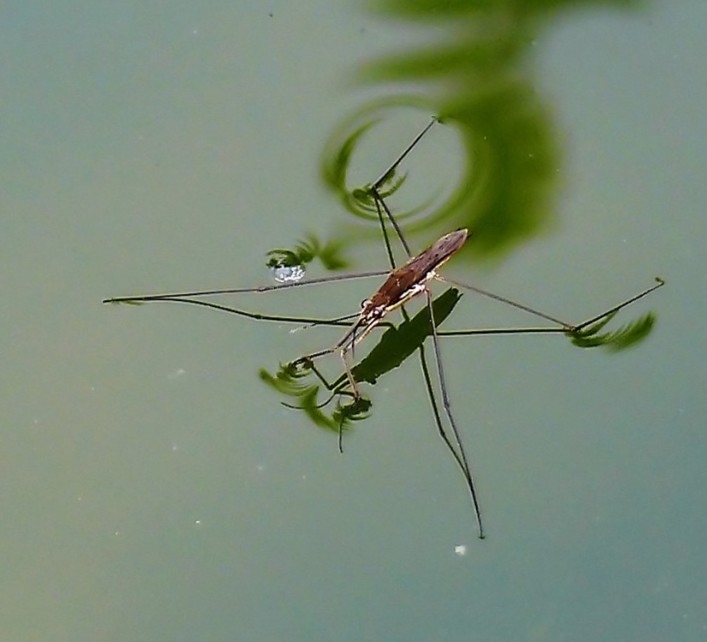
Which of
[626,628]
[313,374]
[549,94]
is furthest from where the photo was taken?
[549,94]

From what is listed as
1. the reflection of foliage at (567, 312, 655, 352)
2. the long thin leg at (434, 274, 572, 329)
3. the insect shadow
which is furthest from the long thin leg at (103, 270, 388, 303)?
the reflection of foliage at (567, 312, 655, 352)

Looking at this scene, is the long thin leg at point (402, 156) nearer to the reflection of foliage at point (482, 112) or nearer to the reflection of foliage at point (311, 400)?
the reflection of foliage at point (482, 112)

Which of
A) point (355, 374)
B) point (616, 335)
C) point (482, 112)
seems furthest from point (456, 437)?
point (482, 112)

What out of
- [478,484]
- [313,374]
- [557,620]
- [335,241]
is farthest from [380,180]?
[557,620]

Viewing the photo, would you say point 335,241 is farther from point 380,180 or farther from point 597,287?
point 597,287

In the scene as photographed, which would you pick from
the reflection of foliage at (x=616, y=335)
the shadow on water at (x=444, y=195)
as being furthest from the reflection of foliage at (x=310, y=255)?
the reflection of foliage at (x=616, y=335)

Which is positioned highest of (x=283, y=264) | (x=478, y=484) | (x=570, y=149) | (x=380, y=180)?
(x=570, y=149)

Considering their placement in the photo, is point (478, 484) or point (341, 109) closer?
point (478, 484)

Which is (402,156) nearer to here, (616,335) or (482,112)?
(482,112)
